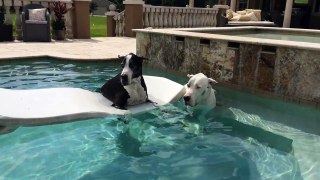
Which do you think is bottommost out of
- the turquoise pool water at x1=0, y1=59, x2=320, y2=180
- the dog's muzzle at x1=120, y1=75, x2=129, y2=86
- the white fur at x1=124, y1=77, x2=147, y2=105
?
the turquoise pool water at x1=0, y1=59, x2=320, y2=180

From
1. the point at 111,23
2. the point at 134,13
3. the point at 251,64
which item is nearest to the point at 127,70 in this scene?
the point at 251,64

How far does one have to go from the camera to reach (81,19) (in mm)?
15352

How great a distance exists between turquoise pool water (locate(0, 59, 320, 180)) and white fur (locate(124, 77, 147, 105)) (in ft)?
0.96

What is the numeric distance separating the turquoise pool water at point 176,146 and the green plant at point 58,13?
10.1 m

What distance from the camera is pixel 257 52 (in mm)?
7043

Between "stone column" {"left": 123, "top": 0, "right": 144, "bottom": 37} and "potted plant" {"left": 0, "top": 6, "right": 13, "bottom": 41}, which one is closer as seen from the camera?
"potted plant" {"left": 0, "top": 6, "right": 13, "bottom": 41}

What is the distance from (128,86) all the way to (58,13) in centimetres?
1024

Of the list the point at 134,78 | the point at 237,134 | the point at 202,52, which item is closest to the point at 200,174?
the point at 237,134

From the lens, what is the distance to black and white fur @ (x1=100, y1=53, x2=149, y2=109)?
5.20 m

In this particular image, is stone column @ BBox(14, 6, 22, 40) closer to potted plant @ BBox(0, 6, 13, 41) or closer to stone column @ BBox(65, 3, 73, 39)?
potted plant @ BBox(0, 6, 13, 41)

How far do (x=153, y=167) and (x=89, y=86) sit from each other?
4253 millimetres

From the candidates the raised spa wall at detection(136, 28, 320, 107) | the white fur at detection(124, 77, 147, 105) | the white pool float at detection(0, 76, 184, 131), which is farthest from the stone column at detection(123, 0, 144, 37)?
the white fur at detection(124, 77, 147, 105)

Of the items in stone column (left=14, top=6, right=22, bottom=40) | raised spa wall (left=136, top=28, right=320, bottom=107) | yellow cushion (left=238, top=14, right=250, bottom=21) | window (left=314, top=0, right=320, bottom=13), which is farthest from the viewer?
window (left=314, top=0, right=320, bottom=13)

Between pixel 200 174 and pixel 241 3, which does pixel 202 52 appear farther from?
pixel 241 3
